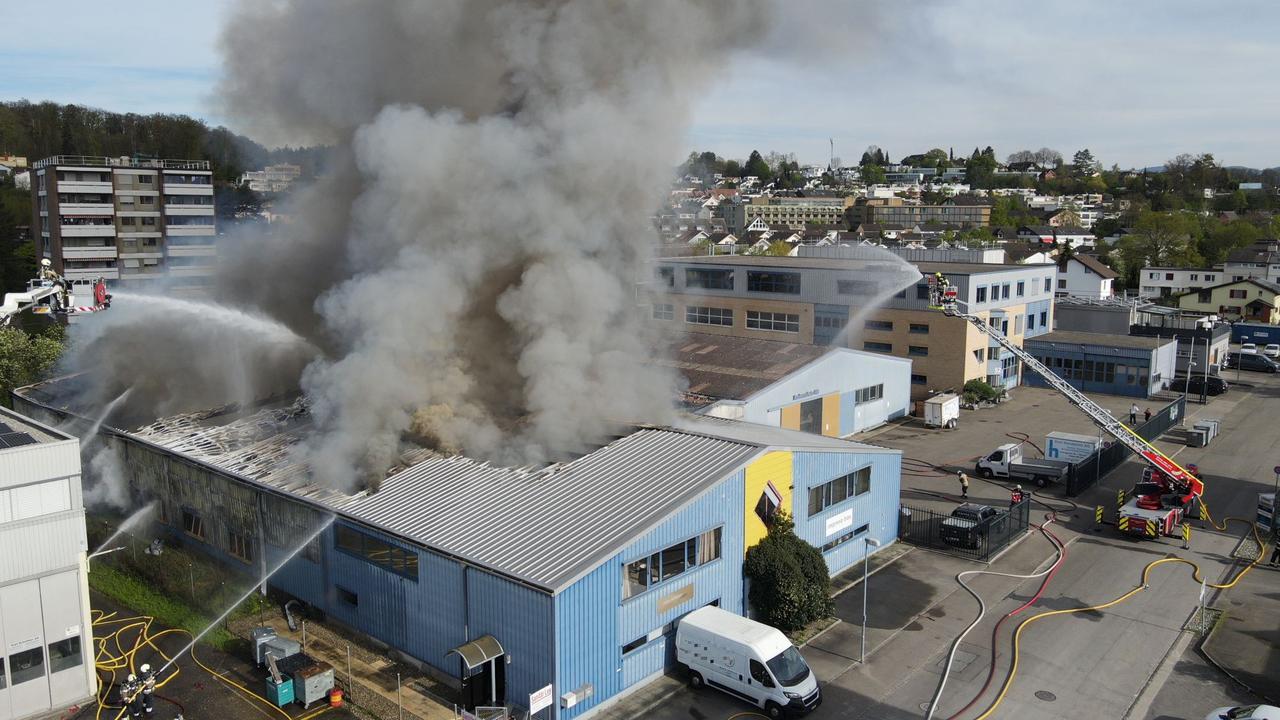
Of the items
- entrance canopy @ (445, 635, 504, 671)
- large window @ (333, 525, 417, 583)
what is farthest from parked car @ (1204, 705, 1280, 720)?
large window @ (333, 525, 417, 583)

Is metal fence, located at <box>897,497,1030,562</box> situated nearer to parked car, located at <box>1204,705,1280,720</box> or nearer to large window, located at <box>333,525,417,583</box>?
parked car, located at <box>1204,705,1280,720</box>

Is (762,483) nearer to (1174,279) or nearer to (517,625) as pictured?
(517,625)

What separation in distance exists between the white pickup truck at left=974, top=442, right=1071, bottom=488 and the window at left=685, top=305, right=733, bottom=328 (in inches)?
732

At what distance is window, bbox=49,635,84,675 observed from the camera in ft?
47.0

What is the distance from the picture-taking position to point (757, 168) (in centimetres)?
17875

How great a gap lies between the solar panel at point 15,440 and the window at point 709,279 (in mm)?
33982

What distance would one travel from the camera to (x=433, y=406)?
63.9ft


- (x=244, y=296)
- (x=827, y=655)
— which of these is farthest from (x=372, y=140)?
(x=827, y=655)

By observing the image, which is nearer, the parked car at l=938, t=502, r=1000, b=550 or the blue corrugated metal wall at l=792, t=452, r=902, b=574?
the blue corrugated metal wall at l=792, t=452, r=902, b=574

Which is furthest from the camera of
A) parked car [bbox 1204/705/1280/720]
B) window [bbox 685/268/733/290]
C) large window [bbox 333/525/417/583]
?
window [bbox 685/268/733/290]

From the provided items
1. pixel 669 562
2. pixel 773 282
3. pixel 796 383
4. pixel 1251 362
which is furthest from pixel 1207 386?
pixel 669 562

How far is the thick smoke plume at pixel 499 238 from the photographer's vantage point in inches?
748

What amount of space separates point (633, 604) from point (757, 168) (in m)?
171

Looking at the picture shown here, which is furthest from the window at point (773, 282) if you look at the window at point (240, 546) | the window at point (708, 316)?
the window at point (240, 546)
